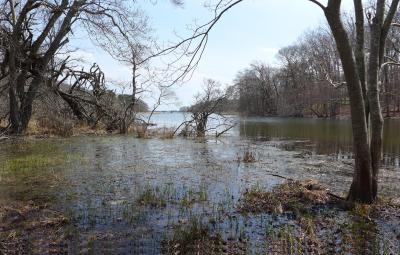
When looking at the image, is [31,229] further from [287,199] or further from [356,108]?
[356,108]

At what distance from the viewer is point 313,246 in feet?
17.9

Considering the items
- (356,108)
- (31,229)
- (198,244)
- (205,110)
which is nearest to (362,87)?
(356,108)

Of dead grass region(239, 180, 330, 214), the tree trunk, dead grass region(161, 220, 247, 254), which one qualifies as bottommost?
dead grass region(161, 220, 247, 254)

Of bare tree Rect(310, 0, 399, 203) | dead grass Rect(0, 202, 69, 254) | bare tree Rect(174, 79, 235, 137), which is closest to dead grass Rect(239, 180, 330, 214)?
bare tree Rect(310, 0, 399, 203)

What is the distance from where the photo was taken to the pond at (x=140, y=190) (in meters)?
5.72

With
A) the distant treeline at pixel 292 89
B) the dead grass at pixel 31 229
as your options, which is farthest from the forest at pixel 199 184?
the distant treeline at pixel 292 89

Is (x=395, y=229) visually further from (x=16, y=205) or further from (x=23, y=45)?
(x=23, y=45)

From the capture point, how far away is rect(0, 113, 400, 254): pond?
5.72 metres

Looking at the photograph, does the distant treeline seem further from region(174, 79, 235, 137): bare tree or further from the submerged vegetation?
the submerged vegetation

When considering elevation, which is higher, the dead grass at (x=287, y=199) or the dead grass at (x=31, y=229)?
the dead grass at (x=287, y=199)

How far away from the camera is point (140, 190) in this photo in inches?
345

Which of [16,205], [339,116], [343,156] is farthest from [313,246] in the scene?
[339,116]

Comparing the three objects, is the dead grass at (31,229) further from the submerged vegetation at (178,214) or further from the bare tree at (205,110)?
the bare tree at (205,110)

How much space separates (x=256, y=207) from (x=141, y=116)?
21.4 meters
